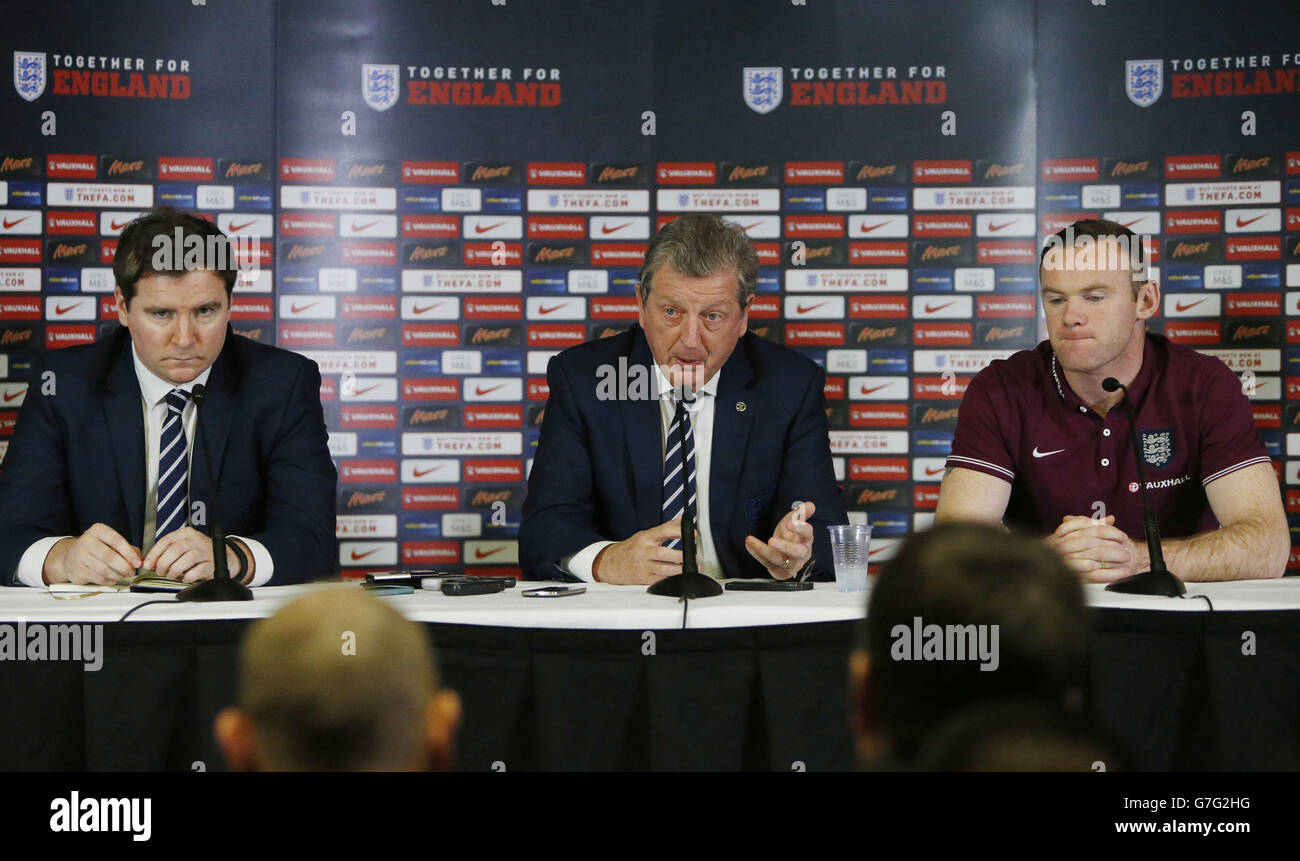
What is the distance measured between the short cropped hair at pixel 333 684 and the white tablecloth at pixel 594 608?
1.06 metres

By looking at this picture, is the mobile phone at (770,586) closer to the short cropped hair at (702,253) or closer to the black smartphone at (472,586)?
the black smartphone at (472,586)

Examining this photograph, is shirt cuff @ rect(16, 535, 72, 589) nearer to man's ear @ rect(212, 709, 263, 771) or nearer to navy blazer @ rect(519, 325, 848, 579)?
navy blazer @ rect(519, 325, 848, 579)

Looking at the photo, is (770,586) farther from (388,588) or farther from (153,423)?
(153,423)

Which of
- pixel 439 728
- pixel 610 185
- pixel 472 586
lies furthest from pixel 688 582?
pixel 610 185

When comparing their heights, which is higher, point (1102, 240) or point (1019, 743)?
point (1102, 240)

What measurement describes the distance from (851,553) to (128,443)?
5.66 feet

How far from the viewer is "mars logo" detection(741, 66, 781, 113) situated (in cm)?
400

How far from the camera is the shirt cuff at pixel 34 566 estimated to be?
238 centimetres

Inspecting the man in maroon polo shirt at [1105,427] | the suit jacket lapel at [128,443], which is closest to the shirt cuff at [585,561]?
the man in maroon polo shirt at [1105,427]

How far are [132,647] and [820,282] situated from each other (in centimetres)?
Answer: 276

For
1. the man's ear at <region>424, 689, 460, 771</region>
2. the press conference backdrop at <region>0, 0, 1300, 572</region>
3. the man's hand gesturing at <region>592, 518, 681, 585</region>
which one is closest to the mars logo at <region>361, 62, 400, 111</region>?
the press conference backdrop at <region>0, 0, 1300, 572</region>

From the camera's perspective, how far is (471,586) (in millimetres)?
2246

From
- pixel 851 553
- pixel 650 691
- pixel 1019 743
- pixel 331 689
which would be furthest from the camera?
pixel 851 553
